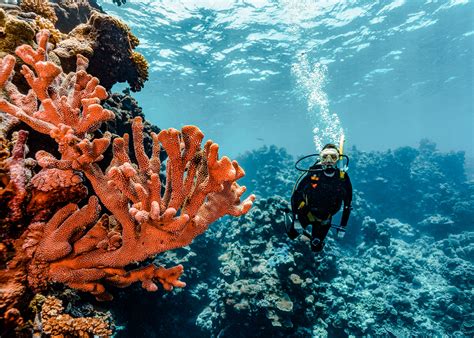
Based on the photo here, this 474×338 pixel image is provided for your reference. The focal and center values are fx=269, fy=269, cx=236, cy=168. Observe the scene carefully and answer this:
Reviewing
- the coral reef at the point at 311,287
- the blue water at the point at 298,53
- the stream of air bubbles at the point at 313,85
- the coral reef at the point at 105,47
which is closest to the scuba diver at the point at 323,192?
the coral reef at the point at 311,287

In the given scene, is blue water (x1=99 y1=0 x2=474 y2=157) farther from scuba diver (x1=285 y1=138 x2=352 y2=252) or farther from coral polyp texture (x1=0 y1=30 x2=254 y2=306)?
coral polyp texture (x1=0 y1=30 x2=254 y2=306)

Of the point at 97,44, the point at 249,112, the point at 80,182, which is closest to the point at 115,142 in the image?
the point at 80,182

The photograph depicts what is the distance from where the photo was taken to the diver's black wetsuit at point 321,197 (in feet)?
18.1

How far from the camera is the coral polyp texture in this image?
2275mm

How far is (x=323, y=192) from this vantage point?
5531 millimetres

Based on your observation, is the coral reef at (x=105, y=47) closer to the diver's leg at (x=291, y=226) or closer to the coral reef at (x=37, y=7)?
the coral reef at (x=37, y=7)

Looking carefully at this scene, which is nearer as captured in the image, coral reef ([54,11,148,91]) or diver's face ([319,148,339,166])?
coral reef ([54,11,148,91])

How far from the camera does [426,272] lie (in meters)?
13.3

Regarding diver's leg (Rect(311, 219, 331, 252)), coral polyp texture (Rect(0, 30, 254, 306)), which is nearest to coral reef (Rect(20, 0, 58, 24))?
coral polyp texture (Rect(0, 30, 254, 306))

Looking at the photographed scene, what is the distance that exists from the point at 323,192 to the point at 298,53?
22.9 m

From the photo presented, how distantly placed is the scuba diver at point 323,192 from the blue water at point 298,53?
15.6 metres

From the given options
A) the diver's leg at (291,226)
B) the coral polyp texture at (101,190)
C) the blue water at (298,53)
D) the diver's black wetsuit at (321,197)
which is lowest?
the coral polyp texture at (101,190)

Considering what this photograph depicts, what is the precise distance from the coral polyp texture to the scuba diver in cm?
323

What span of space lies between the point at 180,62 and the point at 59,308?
85.3ft
